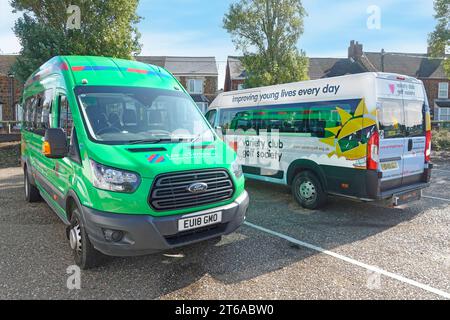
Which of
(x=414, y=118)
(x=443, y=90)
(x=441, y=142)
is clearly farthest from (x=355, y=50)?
(x=414, y=118)

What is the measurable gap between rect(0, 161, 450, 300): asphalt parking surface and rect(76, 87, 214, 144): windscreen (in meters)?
1.57

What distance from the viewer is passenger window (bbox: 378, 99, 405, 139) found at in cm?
533

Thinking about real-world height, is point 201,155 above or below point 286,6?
below

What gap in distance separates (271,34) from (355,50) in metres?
18.2

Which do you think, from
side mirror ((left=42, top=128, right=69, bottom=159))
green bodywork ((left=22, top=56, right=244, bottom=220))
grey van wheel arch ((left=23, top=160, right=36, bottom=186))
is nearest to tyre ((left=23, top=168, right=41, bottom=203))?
grey van wheel arch ((left=23, top=160, right=36, bottom=186))

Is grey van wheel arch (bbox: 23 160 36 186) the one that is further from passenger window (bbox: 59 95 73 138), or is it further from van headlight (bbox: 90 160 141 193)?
van headlight (bbox: 90 160 141 193)

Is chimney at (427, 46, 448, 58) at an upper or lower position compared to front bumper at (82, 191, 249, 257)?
upper

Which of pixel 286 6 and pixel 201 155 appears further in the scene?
pixel 286 6

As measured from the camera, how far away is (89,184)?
3303 millimetres

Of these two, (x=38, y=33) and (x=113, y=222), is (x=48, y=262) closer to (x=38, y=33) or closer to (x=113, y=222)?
Answer: (x=113, y=222)

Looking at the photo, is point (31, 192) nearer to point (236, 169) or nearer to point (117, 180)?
point (117, 180)

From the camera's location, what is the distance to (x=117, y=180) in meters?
3.20

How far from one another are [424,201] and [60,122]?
24.6ft
